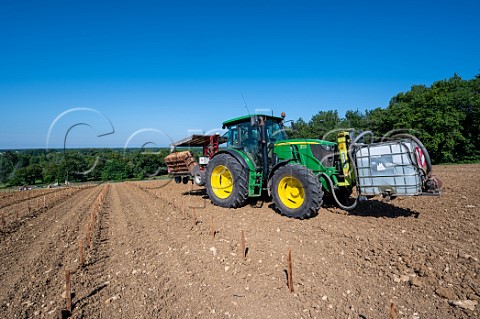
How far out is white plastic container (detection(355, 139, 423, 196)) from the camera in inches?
204

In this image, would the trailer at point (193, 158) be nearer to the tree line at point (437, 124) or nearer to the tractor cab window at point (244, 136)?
the tractor cab window at point (244, 136)

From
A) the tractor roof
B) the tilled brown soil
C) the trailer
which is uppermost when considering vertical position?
the tractor roof

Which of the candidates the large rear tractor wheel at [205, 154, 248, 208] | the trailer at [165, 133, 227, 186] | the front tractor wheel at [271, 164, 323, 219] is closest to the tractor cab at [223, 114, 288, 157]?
the large rear tractor wheel at [205, 154, 248, 208]

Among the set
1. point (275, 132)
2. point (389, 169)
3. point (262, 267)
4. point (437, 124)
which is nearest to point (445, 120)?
point (437, 124)

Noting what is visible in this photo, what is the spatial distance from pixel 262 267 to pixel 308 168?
3.47 meters

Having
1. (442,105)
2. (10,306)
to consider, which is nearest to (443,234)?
(10,306)

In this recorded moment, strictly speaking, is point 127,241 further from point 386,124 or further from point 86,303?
point 386,124

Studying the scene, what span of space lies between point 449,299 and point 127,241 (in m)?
5.64

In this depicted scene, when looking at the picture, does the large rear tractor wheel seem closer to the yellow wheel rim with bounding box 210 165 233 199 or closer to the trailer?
the yellow wheel rim with bounding box 210 165 233 199

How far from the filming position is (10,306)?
131 inches

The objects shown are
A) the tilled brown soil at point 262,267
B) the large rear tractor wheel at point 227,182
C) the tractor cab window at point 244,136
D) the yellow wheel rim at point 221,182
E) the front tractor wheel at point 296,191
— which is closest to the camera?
the tilled brown soil at point 262,267

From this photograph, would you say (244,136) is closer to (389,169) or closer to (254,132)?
(254,132)

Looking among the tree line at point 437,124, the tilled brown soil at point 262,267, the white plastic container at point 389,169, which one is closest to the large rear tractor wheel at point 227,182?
the tilled brown soil at point 262,267

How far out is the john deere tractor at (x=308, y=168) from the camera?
5.32m
